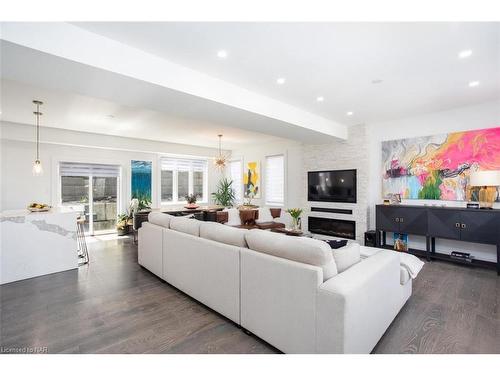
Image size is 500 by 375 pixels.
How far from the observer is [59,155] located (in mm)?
6227

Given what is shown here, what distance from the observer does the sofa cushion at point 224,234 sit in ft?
7.98

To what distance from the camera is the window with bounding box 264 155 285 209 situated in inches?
292

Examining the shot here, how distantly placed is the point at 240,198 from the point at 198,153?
2139mm

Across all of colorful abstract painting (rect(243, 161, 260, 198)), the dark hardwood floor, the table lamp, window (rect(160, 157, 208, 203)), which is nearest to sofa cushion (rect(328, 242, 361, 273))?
the dark hardwood floor

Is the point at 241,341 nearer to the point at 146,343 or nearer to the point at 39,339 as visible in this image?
the point at 146,343

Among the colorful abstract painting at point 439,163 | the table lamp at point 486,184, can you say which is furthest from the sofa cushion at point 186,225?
the table lamp at point 486,184

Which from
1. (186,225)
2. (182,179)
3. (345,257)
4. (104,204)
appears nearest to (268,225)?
(186,225)

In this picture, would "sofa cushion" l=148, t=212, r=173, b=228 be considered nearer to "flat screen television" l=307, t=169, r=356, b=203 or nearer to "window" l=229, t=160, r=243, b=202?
"flat screen television" l=307, t=169, r=356, b=203

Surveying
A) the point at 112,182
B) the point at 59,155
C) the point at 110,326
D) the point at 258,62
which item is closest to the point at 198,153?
the point at 112,182

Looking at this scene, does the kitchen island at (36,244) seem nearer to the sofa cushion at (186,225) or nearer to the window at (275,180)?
the sofa cushion at (186,225)

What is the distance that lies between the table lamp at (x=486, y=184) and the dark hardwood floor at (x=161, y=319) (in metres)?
1.22

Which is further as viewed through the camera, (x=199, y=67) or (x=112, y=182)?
(x=112, y=182)

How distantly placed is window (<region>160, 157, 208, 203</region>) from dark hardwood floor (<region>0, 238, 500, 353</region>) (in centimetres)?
463

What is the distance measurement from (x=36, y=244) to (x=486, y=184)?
712cm
